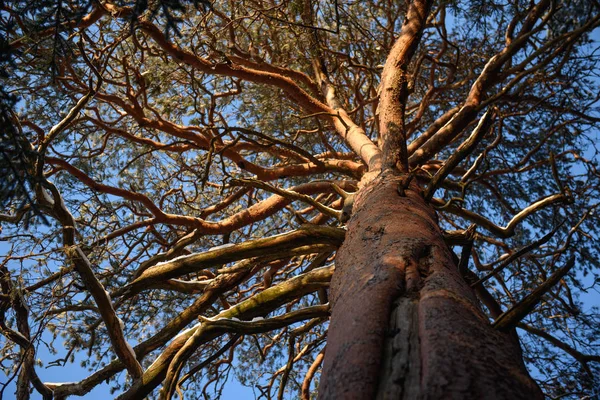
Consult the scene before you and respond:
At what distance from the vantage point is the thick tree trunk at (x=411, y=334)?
42.9 inches

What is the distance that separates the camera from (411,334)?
1.29 metres

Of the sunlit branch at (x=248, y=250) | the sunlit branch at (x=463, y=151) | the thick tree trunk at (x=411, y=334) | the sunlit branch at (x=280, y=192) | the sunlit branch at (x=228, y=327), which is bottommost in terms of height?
the thick tree trunk at (x=411, y=334)

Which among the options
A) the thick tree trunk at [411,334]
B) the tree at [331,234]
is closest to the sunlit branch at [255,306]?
the tree at [331,234]

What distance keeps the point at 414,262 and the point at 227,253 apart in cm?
117

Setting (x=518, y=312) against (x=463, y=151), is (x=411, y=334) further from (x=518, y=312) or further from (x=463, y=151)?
(x=463, y=151)

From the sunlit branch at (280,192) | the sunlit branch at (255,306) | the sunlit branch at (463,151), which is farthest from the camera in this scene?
the sunlit branch at (280,192)

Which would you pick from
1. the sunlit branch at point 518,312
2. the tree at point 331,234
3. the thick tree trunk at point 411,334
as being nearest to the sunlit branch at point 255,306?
Result: the tree at point 331,234

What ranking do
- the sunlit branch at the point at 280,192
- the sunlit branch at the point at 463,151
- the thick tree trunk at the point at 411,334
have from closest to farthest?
the thick tree trunk at the point at 411,334 → the sunlit branch at the point at 463,151 → the sunlit branch at the point at 280,192

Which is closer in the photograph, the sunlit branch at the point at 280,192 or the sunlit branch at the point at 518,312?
the sunlit branch at the point at 518,312

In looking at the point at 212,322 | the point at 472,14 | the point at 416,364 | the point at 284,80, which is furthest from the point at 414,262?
the point at 472,14

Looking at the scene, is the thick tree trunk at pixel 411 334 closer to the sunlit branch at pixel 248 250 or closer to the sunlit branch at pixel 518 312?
the sunlit branch at pixel 518 312

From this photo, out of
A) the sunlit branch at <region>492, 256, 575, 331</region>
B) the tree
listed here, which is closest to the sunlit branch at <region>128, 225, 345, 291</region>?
the tree

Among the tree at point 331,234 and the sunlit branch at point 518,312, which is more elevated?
the tree at point 331,234

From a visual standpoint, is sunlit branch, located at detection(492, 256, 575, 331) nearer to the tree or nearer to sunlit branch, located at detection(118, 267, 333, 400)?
the tree
